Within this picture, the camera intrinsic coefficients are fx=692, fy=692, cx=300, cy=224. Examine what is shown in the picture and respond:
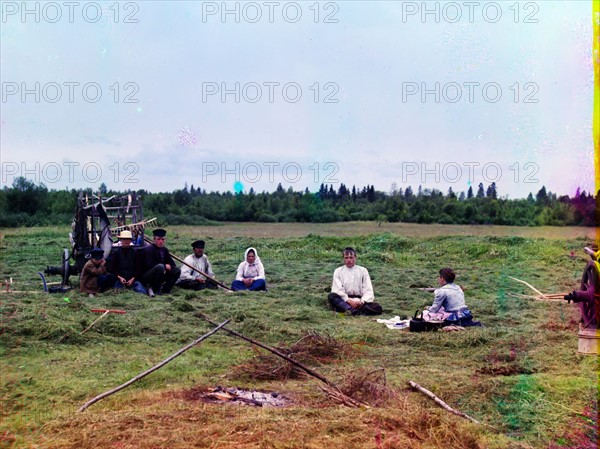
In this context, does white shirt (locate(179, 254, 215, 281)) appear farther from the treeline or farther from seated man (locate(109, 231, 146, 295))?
the treeline

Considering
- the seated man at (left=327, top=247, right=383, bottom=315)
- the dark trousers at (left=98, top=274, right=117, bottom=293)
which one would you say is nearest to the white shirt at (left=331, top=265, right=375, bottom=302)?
the seated man at (left=327, top=247, right=383, bottom=315)

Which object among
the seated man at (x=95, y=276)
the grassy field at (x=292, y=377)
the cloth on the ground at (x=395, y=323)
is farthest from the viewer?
the seated man at (x=95, y=276)

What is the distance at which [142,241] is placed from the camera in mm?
12422

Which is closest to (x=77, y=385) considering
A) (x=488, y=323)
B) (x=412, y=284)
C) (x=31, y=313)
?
(x=31, y=313)

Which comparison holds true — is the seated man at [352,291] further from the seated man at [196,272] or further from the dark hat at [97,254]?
the dark hat at [97,254]

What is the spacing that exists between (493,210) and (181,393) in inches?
1224

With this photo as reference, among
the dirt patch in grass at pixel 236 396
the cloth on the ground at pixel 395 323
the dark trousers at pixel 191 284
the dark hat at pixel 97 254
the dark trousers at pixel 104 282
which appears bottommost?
the dirt patch in grass at pixel 236 396

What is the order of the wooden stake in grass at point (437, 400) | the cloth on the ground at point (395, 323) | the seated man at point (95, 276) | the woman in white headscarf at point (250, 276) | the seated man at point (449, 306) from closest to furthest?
1. the wooden stake in grass at point (437, 400)
2. the seated man at point (449, 306)
3. the cloth on the ground at point (395, 323)
4. the seated man at point (95, 276)
5. the woman in white headscarf at point (250, 276)

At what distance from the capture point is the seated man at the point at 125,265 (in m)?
11.1

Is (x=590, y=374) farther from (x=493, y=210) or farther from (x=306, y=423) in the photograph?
(x=493, y=210)

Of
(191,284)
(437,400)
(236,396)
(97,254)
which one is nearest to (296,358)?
(236,396)

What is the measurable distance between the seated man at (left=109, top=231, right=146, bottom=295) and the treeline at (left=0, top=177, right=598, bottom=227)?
23702 millimetres

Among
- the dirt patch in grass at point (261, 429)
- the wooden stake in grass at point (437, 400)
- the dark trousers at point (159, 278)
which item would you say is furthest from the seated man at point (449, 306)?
the dark trousers at point (159, 278)

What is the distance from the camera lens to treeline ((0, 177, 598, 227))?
3470cm
